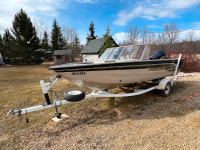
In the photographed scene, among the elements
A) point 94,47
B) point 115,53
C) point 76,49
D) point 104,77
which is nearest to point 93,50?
point 94,47

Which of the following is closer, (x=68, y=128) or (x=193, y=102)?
(x=68, y=128)

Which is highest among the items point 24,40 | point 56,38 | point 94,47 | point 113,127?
point 56,38

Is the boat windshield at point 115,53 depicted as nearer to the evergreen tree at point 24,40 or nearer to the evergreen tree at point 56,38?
the evergreen tree at point 24,40

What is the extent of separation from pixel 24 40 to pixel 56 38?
764cm

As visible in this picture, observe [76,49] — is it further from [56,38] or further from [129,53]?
[129,53]

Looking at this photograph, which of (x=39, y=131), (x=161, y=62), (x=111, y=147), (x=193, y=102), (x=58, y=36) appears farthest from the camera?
(x=58, y=36)

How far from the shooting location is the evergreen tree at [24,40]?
84.8 feet

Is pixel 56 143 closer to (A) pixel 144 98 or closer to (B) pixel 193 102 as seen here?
(A) pixel 144 98

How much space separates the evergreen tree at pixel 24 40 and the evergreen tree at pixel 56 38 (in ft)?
16.0

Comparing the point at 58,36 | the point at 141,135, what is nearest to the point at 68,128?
the point at 141,135

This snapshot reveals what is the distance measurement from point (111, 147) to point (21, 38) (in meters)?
30.4

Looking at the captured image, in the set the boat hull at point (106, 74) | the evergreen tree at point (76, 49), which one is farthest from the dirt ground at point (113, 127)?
the evergreen tree at point (76, 49)

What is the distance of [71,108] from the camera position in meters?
4.29

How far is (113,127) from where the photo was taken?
122 inches
